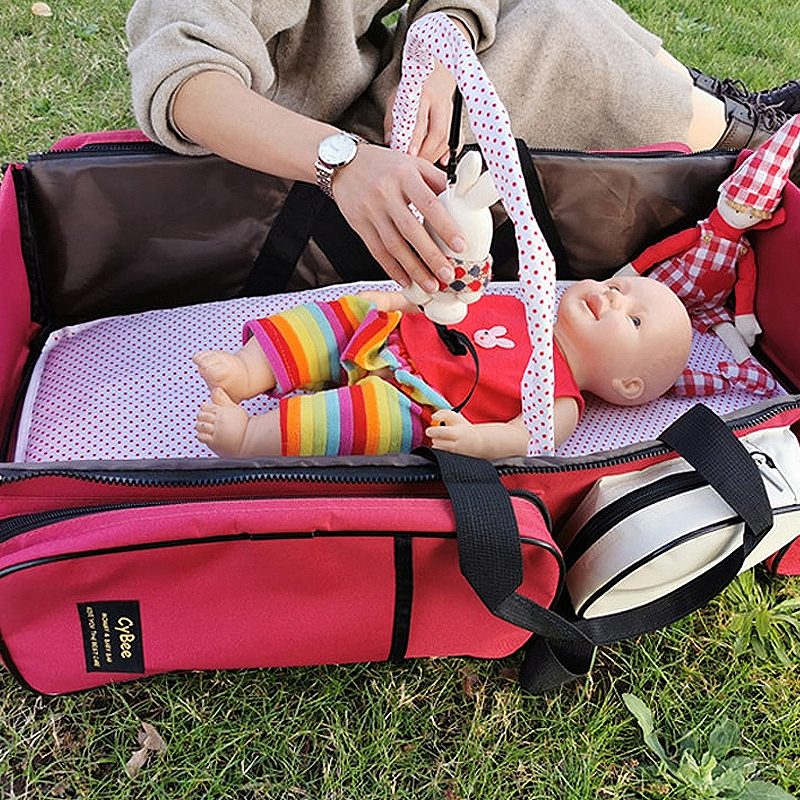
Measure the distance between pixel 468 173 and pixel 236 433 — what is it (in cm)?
60

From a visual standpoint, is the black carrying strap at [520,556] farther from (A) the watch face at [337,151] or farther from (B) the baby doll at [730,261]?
(B) the baby doll at [730,261]

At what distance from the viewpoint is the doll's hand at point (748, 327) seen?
1.91m

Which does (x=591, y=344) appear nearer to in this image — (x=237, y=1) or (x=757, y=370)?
(x=757, y=370)

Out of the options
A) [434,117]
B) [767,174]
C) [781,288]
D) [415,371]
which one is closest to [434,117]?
[434,117]

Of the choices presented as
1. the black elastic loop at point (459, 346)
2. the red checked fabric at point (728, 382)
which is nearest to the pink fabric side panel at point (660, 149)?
the red checked fabric at point (728, 382)

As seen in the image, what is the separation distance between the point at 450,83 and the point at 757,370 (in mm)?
861

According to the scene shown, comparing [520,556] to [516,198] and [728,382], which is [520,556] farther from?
[728,382]

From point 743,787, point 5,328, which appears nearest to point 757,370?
point 743,787

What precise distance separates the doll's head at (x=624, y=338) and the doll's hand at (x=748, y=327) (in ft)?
0.79

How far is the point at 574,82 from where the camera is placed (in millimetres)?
2010

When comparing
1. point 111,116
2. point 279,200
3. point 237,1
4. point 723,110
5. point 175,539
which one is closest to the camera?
point 175,539

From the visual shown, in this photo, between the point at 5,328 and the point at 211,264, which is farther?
the point at 211,264

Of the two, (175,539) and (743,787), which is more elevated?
(175,539)

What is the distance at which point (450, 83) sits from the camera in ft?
5.41
